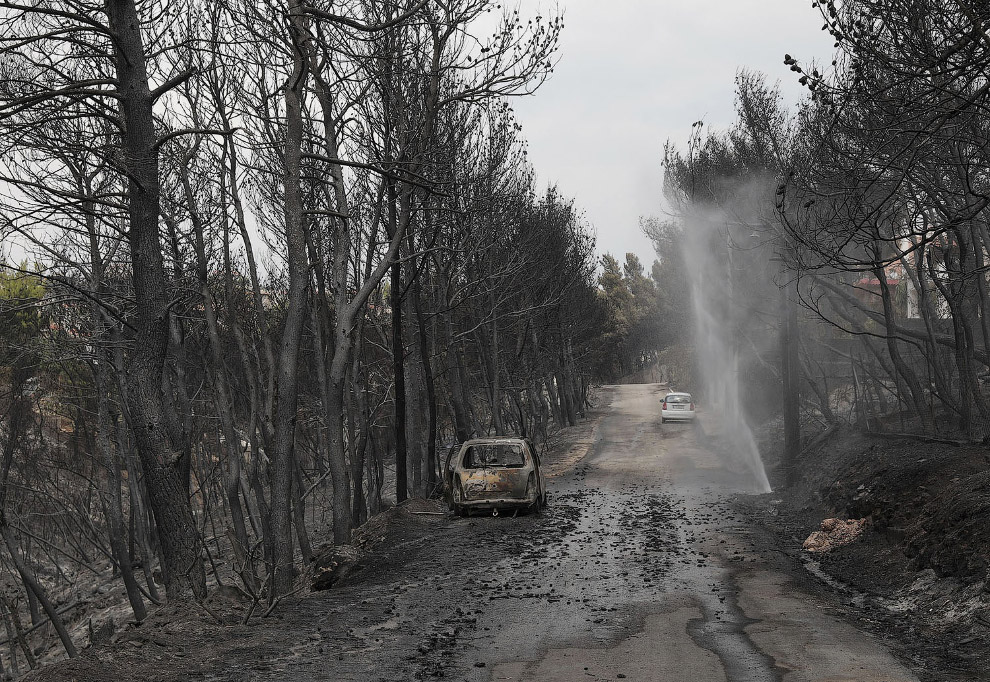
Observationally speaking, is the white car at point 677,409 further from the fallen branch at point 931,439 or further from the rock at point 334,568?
the rock at point 334,568

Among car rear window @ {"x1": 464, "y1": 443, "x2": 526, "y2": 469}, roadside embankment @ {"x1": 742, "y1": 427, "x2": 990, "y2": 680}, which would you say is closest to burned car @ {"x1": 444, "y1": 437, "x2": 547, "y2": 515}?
car rear window @ {"x1": 464, "y1": 443, "x2": 526, "y2": 469}

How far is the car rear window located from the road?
1.18 m

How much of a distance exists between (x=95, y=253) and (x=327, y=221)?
6.11 meters

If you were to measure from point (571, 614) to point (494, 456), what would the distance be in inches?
385

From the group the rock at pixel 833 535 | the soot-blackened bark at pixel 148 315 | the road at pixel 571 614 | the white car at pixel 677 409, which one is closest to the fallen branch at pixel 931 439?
the rock at pixel 833 535

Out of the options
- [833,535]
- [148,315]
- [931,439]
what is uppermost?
[148,315]

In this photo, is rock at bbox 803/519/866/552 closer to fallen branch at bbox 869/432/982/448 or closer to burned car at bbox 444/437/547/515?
fallen branch at bbox 869/432/982/448

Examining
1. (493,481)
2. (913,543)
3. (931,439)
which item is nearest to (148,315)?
(493,481)

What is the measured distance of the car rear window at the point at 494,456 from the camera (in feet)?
62.1

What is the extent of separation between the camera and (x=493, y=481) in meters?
18.4

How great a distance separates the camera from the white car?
4606cm

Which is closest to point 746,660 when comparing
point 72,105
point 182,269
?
point 72,105

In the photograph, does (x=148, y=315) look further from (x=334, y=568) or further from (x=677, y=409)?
(x=677, y=409)

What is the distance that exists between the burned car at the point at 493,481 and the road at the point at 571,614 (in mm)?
375
